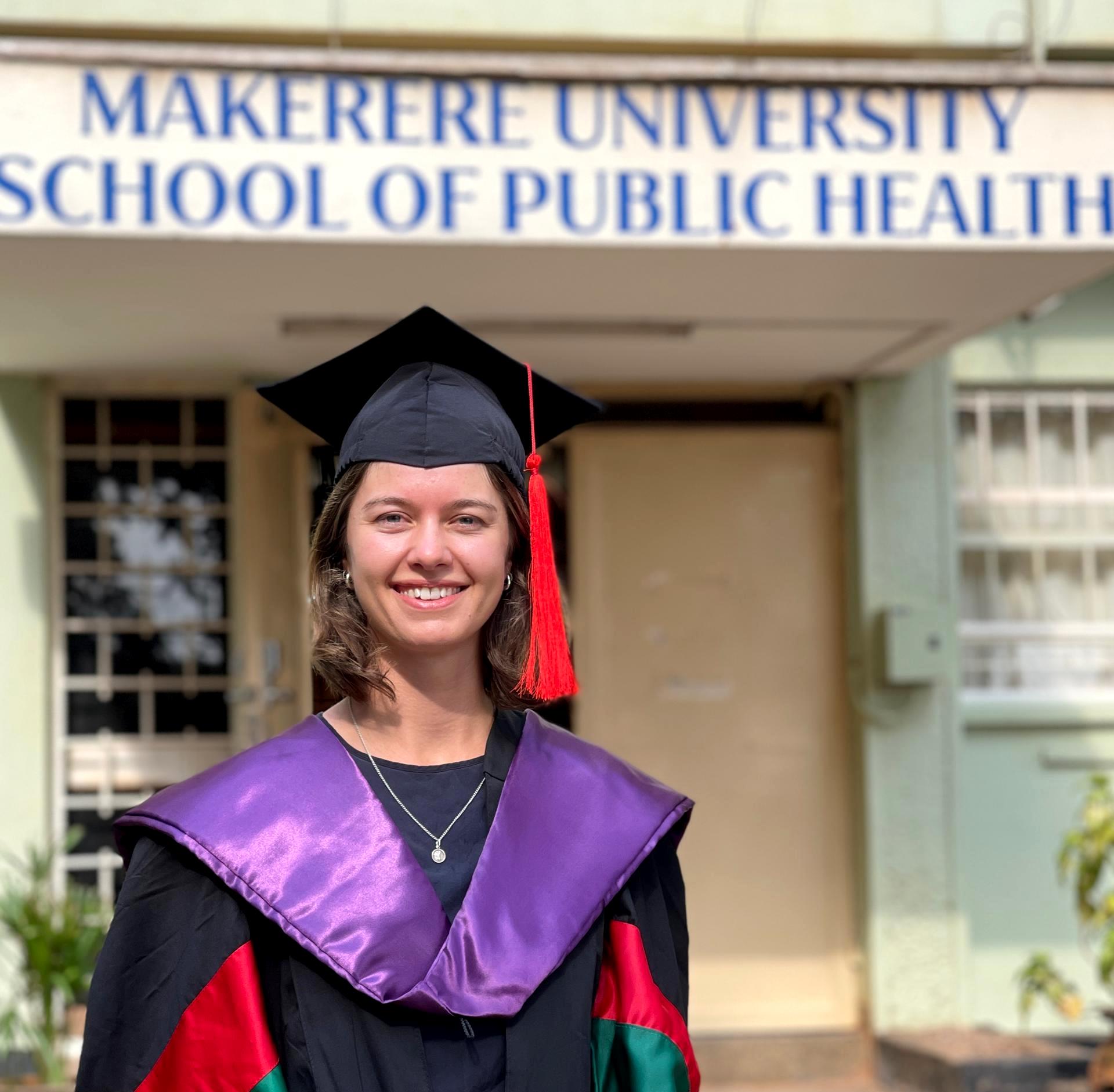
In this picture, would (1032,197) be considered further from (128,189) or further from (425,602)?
(425,602)

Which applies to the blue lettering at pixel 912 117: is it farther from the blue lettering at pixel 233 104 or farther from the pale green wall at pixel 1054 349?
the pale green wall at pixel 1054 349

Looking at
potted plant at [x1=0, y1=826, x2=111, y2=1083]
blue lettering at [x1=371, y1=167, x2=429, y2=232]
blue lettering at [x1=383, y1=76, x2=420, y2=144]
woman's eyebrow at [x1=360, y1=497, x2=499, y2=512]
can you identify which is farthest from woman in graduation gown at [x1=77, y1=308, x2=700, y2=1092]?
potted plant at [x1=0, y1=826, x2=111, y2=1083]

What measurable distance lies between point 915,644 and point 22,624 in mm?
3305

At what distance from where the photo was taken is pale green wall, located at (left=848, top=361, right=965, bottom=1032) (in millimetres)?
5773

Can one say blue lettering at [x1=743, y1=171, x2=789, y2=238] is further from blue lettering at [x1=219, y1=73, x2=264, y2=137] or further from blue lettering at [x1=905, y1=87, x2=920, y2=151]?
blue lettering at [x1=219, y1=73, x2=264, y2=137]

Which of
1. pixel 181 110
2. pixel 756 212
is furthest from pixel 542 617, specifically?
pixel 181 110

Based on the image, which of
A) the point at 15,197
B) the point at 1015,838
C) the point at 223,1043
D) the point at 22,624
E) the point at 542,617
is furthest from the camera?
the point at 1015,838

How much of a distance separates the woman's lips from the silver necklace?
0.19m

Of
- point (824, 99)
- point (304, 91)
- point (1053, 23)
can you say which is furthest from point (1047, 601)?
point (304, 91)

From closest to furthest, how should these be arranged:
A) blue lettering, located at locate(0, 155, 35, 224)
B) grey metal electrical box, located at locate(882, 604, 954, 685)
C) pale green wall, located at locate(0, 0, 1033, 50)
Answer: blue lettering, located at locate(0, 155, 35, 224)
pale green wall, located at locate(0, 0, 1033, 50)
grey metal electrical box, located at locate(882, 604, 954, 685)

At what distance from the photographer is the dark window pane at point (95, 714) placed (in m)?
5.69

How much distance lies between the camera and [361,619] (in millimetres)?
2041

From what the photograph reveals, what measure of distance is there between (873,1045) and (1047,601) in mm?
1935

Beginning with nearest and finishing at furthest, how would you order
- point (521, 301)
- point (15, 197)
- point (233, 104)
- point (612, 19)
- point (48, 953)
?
point (15, 197)
point (233, 104)
point (521, 301)
point (612, 19)
point (48, 953)
